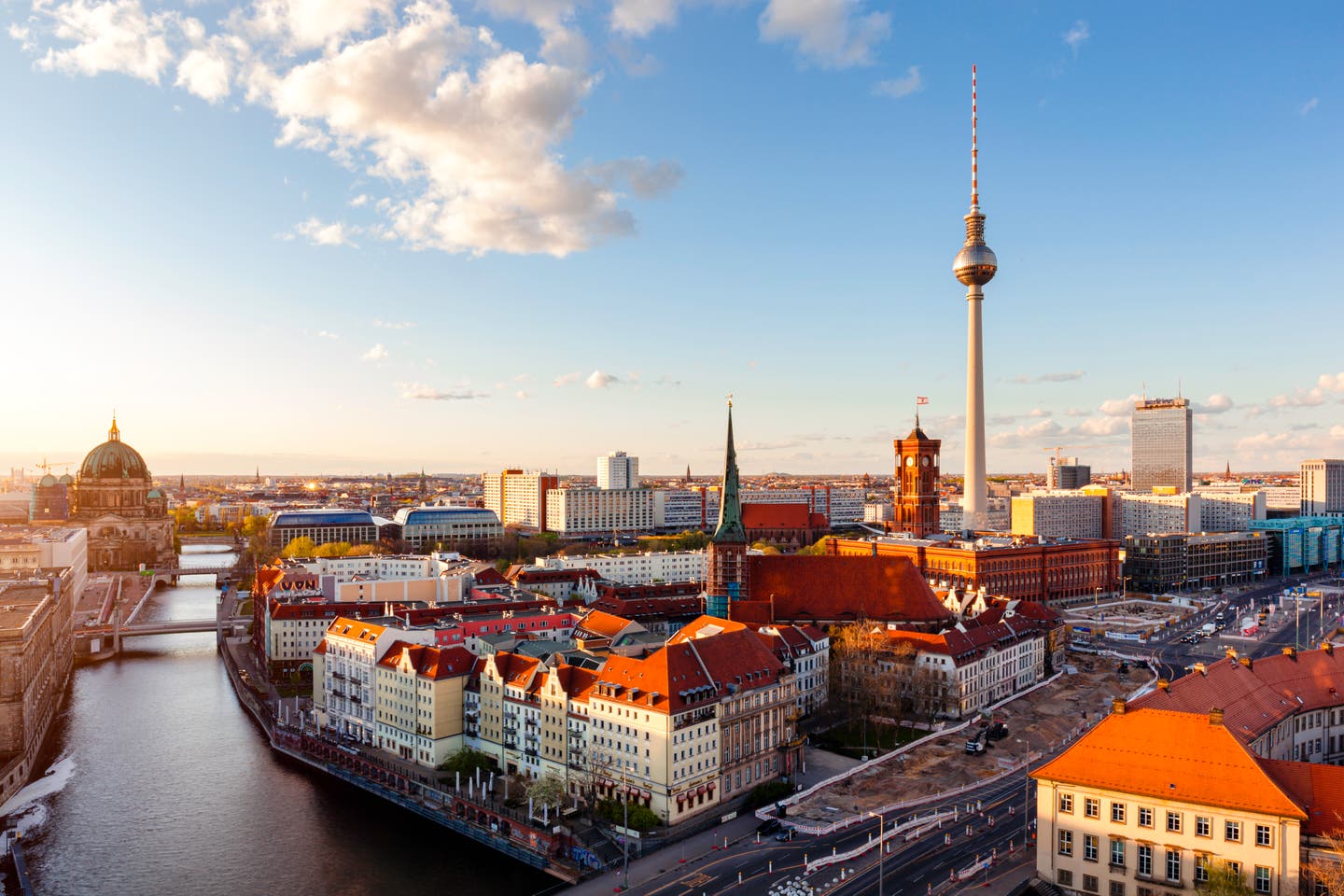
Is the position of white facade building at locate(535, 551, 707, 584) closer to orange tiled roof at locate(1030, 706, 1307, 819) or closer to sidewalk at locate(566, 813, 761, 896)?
sidewalk at locate(566, 813, 761, 896)

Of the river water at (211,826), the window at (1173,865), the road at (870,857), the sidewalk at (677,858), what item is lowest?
the river water at (211,826)

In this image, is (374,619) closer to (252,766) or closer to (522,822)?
(252,766)

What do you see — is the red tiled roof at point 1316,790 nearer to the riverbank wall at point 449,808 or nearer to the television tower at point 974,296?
the riverbank wall at point 449,808

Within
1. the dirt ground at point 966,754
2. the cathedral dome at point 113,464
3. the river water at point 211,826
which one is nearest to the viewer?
the river water at point 211,826

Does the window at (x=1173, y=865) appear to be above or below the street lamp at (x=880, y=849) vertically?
above

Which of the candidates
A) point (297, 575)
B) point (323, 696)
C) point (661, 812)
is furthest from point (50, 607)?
point (661, 812)

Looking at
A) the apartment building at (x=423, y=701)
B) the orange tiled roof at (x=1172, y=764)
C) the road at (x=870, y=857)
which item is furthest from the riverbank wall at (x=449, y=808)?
the orange tiled roof at (x=1172, y=764)

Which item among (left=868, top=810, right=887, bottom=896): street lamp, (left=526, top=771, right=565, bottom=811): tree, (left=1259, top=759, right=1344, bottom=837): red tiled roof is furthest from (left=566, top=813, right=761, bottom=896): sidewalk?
(left=1259, top=759, right=1344, bottom=837): red tiled roof
